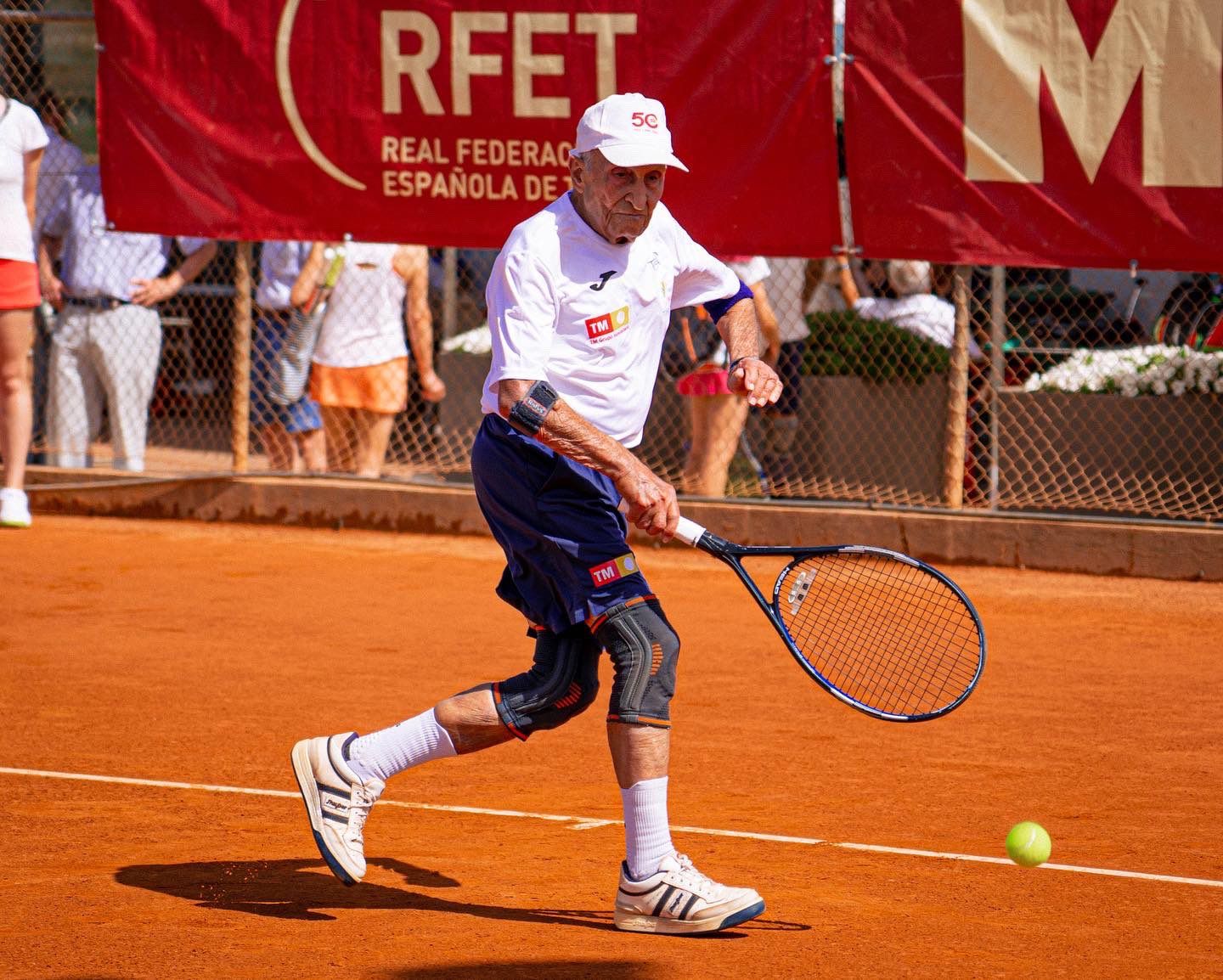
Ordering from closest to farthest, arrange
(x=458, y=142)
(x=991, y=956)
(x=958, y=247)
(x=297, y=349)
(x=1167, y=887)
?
(x=991, y=956) → (x=1167, y=887) → (x=958, y=247) → (x=458, y=142) → (x=297, y=349)

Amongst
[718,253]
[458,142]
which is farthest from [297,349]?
[718,253]

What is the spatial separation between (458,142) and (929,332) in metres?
2.81

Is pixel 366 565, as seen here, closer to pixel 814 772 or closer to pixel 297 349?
pixel 297 349

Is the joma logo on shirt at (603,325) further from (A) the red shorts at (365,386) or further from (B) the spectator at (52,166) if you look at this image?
(B) the spectator at (52,166)

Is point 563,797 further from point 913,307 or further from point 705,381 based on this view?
point 913,307

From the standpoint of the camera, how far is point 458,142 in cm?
986

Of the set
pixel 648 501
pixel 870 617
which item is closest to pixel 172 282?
pixel 870 617

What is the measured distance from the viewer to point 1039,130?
28.9ft

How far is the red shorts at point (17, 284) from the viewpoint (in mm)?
9289

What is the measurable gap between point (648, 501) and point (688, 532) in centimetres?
23

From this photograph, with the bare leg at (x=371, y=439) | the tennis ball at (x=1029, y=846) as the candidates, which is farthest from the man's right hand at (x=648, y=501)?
the bare leg at (x=371, y=439)

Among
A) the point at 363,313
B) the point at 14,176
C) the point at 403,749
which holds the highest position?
the point at 14,176

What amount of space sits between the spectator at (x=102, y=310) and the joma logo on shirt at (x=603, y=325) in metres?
6.71

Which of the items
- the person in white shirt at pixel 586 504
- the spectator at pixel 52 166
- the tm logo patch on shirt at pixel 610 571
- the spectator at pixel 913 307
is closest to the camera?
the person in white shirt at pixel 586 504
